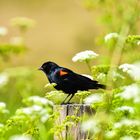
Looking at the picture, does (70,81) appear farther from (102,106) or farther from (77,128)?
(102,106)

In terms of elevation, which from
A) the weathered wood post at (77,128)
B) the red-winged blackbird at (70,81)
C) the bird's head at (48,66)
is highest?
the bird's head at (48,66)

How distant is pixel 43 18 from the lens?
15.3 meters

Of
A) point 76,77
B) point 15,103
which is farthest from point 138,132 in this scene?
point 15,103

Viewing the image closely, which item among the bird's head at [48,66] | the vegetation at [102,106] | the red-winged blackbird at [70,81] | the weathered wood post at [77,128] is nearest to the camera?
the vegetation at [102,106]

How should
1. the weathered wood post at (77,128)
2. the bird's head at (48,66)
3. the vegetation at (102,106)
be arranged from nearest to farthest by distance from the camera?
1. the vegetation at (102,106)
2. the weathered wood post at (77,128)
3. the bird's head at (48,66)

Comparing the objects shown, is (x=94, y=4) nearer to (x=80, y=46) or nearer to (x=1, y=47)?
(x=1, y=47)

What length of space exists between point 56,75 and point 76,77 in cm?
30

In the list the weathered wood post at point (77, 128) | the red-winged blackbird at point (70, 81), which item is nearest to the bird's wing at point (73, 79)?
the red-winged blackbird at point (70, 81)

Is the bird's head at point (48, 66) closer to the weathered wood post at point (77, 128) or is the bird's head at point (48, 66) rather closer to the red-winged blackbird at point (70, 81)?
the red-winged blackbird at point (70, 81)

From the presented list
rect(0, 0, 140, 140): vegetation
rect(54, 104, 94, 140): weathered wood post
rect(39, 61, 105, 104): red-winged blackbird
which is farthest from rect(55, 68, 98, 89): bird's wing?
rect(54, 104, 94, 140): weathered wood post

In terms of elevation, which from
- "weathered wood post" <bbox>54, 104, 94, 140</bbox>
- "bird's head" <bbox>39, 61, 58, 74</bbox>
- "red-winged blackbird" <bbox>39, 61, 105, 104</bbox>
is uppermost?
"bird's head" <bbox>39, 61, 58, 74</bbox>

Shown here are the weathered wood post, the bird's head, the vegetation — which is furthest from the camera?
the bird's head

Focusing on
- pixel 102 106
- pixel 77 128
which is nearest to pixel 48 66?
pixel 77 128

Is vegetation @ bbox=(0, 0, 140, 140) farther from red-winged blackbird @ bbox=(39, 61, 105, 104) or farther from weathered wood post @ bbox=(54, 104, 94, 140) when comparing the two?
red-winged blackbird @ bbox=(39, 61, 105, 104)
